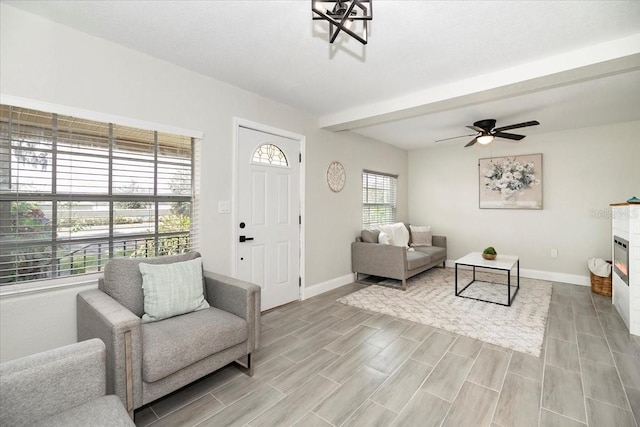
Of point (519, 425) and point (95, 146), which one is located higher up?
point (95, 146)

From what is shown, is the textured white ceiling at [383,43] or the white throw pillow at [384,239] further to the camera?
the white throw pillow at [384,239]

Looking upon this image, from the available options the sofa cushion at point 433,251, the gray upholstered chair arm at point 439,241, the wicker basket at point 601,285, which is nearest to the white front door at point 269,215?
the sofa cushion at point 433,251

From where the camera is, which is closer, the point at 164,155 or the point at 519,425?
the point at 519,425

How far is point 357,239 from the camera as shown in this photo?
194 inches

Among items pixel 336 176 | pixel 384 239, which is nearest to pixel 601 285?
pixel 384 239

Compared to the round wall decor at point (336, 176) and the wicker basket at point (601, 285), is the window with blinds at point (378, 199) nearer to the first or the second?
the round wall decor at point (336, 176)

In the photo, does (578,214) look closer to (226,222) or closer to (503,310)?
(503,310)

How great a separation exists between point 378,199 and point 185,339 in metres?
4.43

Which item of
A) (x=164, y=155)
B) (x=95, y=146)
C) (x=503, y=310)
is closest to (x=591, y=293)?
(x=503, y=310)

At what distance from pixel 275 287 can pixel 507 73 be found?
332cm

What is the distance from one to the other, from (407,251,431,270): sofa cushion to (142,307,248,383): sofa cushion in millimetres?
2960

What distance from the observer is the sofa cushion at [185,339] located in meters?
1.66

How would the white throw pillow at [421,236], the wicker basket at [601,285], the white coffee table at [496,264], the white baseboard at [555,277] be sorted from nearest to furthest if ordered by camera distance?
1. the white coffee table at [496,264]
2. the wicker basket at [601,285]
3. the white baseboard at [555,277]
4. the white throw pillow at [421,236]

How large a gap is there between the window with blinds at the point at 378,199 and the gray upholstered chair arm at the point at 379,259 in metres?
0.62
